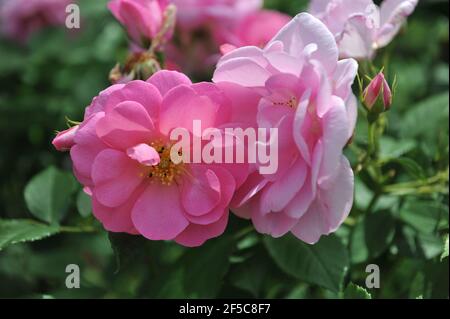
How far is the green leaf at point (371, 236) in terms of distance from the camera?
97cm

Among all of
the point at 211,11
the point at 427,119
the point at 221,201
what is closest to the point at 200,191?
the point at 221,201

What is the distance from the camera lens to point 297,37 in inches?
30.2

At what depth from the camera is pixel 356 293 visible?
83cm

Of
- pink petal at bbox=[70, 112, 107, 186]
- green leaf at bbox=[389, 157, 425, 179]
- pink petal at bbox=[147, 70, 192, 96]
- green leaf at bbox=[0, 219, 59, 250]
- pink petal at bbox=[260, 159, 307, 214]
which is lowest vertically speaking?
green leaf at bbox=[0, 219, 59, 250]

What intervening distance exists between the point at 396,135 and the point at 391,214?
0.28m

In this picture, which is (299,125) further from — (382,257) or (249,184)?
(382,257)

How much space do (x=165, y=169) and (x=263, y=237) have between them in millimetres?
225

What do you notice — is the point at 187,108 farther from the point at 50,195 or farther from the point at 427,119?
the point at 427,119

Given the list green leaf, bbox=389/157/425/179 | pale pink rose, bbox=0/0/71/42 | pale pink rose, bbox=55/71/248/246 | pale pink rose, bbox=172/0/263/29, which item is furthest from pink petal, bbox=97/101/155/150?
pale pink rose, bbox=0/0/71/42

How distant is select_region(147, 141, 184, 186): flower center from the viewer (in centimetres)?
82

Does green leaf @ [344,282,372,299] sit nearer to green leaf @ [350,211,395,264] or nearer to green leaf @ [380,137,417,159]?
green leaf @ [350,211,395,264]

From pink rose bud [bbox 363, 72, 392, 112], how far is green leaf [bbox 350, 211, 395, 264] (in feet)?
0.68
